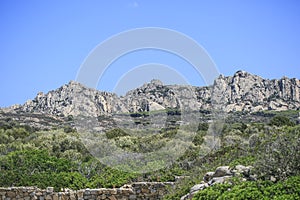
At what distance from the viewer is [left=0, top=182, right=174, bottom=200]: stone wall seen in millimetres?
14047

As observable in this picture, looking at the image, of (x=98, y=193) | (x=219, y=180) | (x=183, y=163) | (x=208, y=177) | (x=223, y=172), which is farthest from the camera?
(x=183, y=163)

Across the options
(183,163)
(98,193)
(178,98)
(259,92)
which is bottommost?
(98,193)

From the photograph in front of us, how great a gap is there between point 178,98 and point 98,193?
33041mm

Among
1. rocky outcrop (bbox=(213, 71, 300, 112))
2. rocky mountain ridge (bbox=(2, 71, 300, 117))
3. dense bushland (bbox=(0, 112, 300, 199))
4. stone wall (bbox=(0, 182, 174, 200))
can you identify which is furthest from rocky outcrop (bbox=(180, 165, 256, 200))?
rocky outcrop (bbox=(213, 71, 300, 112))

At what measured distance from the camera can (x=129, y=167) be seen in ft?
65.9

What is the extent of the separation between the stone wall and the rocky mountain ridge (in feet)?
68.2

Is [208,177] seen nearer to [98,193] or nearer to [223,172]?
[223,172]

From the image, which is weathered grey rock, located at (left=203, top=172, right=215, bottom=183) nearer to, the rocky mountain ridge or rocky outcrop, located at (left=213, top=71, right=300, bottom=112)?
the rocky mountain ridge

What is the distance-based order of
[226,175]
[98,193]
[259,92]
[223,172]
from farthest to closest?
[259,92]
[98,193]
[223,172]
[226,175]

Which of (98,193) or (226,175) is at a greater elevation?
(226,175)

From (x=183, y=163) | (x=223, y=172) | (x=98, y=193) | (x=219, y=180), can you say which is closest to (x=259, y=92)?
(x=183, y=163)

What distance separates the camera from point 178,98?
46625 mm

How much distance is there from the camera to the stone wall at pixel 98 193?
46.1ft

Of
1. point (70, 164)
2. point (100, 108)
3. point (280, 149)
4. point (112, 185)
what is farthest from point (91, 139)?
point (280, 149)
